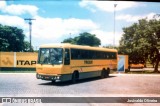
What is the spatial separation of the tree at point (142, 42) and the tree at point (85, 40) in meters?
0.70

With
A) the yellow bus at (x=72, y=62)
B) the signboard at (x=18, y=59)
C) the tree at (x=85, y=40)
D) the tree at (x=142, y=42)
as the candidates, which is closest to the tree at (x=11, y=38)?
the signboard at (x=18, y=59)

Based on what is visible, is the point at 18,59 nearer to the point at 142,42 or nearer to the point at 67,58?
the point at 67,58

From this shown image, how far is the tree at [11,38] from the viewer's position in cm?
521

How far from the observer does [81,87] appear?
5961mm

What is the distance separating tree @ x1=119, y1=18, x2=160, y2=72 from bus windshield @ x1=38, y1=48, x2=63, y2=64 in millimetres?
1392

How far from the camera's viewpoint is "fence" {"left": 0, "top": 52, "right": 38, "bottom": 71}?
17.6 ft

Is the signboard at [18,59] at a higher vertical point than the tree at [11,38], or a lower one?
lower

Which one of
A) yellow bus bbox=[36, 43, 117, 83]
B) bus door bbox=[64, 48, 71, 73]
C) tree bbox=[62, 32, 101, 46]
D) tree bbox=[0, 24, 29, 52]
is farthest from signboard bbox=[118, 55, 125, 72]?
tree bbox=[0, 24, 29, 52]

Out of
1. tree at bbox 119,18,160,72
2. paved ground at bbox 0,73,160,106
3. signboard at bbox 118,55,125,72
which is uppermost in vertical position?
tree at bbox 119,18,160,72

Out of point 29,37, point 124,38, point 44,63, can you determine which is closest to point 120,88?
point 124,38

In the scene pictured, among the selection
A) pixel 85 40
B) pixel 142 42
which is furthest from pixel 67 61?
pixel 142 42

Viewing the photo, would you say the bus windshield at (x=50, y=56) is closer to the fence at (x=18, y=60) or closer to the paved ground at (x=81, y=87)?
the fence at (x=18, y=60)

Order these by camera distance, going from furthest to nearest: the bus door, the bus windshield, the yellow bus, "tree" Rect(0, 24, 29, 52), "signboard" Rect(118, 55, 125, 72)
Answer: the bus door
"signboard" Rect(118, 55, 125, 72)
the yellow bus
the bus windshield
"tree" Rect(0, 24, 29, 52)

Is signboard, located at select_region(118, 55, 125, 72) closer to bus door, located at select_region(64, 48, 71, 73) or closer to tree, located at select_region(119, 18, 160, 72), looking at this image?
tree, located at select_region(119, 18, 160, 72)
